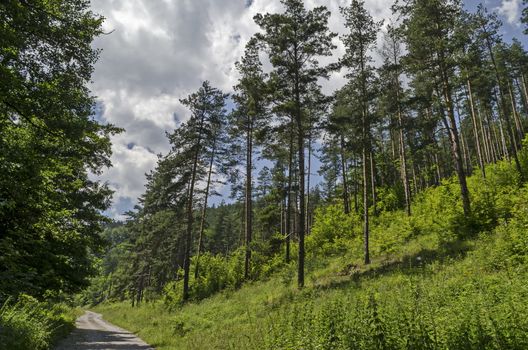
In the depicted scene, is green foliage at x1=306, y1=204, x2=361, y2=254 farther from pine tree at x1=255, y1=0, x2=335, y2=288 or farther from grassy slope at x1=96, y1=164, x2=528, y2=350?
pine tree at x1=255, y1=0, x2=335, y2=288

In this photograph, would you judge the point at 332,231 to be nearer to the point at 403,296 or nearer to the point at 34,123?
the point at 403,296

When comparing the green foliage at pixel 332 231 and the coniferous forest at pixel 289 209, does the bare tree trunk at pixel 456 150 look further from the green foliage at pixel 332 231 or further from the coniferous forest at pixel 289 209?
the green foliage at pixel 332 231

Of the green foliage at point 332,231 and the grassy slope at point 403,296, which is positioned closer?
the grassy slope at point 403,296

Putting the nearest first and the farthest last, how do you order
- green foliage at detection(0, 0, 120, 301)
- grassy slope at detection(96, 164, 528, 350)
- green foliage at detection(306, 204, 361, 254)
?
grassy slope at detection(96, 164, 528, 350)
green foliage at detection(0, 0, 120, 301)
green foliage at detection(306, 204, 361, 254)

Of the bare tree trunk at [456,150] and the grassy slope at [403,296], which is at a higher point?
the bare tree trunk at [456,150]

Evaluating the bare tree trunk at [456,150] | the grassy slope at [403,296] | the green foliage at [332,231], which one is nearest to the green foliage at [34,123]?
the grassy slope at [403,296]

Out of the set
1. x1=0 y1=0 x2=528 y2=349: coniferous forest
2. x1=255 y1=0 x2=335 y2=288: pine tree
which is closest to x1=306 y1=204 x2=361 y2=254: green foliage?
x1=0 y1=0 x2=528 y2=349: coniferous forest

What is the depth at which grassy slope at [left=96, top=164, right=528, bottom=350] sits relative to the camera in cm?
595

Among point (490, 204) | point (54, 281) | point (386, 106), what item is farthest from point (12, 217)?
point (386, 106)

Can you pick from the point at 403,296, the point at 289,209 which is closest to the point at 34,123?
the point at 403,296

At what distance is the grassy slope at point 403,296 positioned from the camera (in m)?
5.95

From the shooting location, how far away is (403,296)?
9547 mm

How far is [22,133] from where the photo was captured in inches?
389

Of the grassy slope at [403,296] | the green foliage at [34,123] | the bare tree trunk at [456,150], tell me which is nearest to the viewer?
the grassy slope at [403,296]
